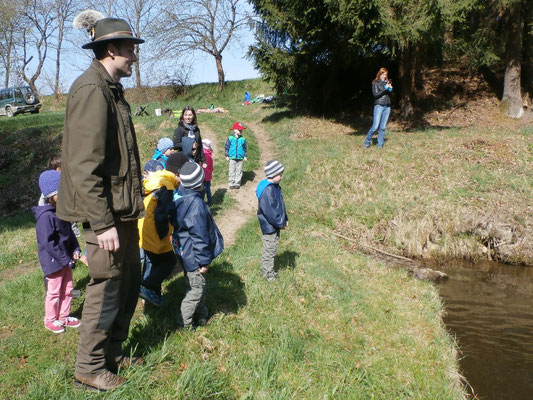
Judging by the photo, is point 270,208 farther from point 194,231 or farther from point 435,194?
point 435,194

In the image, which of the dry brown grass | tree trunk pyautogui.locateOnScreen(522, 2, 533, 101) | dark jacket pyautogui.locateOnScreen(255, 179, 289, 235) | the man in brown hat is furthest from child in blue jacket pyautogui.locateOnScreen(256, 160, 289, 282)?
tree trunk pyautogui.locateOnScreen(522, 2, 533, 101)

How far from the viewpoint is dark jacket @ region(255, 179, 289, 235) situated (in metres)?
5.61

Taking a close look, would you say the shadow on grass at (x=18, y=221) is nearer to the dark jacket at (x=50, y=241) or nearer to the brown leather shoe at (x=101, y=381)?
the dark jacket at (x=50, y=241)

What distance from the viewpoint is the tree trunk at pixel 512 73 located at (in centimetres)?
1495

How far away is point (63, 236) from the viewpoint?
4.52 meters

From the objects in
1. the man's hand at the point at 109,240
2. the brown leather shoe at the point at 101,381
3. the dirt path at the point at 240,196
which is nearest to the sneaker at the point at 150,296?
the brown leather shoe at the point at 101,381

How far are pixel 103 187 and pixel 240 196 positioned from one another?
8.01 meters

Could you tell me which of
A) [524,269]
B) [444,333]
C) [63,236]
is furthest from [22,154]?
[524,269]

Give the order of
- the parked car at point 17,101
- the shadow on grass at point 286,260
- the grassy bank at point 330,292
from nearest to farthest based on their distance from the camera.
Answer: the grassy bank at point 330,292 < the shadow on grass at point 286,260 < the parked car at point 17,101

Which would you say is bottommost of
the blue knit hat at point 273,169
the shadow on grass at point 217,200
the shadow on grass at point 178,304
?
the shadow on grass at point 178,304

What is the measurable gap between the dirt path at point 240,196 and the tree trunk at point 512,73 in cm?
939

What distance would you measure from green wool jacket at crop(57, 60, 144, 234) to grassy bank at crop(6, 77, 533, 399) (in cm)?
142

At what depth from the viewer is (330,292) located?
609 cm

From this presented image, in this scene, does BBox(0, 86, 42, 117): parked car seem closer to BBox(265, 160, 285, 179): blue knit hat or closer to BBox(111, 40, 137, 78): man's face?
BBox(265, 160, 285, 179): blue knit hat
